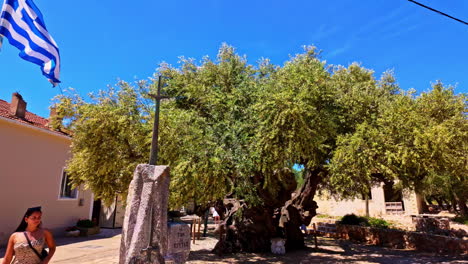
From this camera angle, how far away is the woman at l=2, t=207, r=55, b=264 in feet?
15.3

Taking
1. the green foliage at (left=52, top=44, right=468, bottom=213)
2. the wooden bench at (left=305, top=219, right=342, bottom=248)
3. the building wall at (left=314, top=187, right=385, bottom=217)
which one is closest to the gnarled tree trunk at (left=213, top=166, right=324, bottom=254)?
the green foliage at (left=52, top=44, right=468, bottom=213)

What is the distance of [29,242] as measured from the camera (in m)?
4.74

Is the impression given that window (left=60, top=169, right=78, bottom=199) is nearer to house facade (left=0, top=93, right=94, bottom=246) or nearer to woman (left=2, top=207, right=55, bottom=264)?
house facade (left=0, top=93, right=94, bottom=246)

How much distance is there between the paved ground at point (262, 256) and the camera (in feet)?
Result: 39.7

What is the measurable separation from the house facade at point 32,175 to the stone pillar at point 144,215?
1026cm

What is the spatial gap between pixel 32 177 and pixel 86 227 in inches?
183

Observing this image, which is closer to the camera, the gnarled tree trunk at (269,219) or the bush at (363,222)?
the gnarled tree trunk at (269,219)

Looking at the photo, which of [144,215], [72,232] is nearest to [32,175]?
[72,232]

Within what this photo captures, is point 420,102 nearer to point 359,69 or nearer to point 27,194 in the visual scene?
point 359,69

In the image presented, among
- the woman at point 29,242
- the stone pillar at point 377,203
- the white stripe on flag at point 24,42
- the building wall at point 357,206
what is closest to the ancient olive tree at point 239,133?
the white stripe on flag at point 24,42

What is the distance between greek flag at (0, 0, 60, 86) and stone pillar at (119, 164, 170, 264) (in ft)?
10.8

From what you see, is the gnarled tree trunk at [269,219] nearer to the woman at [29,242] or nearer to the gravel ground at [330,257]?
the gravel ground at [330,257]

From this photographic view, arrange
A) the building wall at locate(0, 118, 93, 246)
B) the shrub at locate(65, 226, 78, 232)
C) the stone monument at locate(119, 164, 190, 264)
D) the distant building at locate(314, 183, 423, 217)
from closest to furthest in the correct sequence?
the stone monument at locate(119, 164, 190, 264), the building wall at locate(0, 118, 93, 246), the shrub at locate(65, 226, 78, 232), the distant building at locate(314, 183, 423, 217)

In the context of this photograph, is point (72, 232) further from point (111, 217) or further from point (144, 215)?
point (144, 215)
